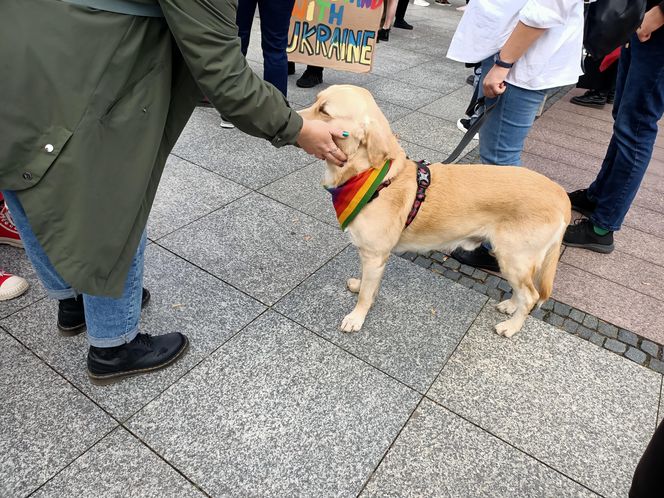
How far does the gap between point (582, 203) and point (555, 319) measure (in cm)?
179

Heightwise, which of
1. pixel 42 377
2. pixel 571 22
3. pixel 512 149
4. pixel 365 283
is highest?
pixel 571 22

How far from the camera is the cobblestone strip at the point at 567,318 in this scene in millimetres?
2834

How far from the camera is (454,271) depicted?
3.44 meters

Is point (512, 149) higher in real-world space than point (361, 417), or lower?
higher

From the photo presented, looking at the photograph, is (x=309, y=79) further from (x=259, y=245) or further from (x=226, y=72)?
(x=226, y=72)

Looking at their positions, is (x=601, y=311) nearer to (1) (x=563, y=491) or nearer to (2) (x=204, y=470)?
(1) (x=563, y=491)

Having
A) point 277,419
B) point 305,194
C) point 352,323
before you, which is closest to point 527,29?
point 352,323

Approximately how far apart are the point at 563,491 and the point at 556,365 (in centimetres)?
82

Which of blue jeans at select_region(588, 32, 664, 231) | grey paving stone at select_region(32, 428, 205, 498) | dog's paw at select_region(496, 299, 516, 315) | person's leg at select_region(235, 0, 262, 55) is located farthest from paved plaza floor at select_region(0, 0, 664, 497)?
person's leg at select_region(235, 0, 262, 55)

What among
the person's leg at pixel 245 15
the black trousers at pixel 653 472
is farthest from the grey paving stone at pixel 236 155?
the black trousers at pixel 653 472

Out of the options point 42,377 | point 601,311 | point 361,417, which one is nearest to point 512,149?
point 601,311

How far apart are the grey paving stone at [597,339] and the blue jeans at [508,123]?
1.26 metres

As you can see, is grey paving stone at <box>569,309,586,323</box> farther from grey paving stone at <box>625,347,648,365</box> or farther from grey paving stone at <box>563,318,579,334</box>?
grey paving stone at <box>625,347,648,365</box>

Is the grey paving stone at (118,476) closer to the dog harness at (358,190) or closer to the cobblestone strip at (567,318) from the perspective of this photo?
the dog harness at (358,190)
